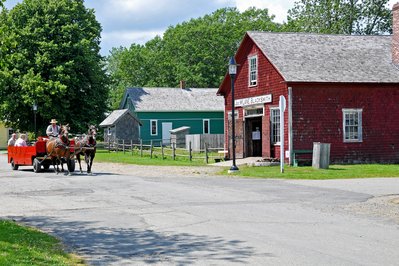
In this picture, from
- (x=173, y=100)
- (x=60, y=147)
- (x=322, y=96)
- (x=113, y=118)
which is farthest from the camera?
(x=173, y=100)

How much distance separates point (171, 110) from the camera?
6194 centimetres

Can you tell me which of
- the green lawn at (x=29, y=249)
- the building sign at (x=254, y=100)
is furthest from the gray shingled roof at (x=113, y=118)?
the green lawn at (x=29, y=249)

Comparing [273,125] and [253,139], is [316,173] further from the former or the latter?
[253,139]

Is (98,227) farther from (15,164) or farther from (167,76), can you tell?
(167,76)

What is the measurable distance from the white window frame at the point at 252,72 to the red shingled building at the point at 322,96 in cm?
6

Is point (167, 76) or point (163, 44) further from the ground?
point (163, 44)

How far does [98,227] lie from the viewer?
11344mm

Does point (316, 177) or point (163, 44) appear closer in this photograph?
point (316, 177)

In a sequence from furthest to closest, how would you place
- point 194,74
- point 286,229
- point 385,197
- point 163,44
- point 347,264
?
1. point 163,44
2. point 194,74
3. point 385,197
4. point 286,229
5. point 347,264

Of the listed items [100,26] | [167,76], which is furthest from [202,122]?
[167,76]

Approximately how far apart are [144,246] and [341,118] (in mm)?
23084

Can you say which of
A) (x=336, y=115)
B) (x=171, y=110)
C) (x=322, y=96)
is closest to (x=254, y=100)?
(x=322, y=96)

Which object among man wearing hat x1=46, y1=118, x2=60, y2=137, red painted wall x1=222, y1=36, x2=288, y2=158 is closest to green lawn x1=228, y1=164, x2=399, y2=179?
red painted wall x1=222, y1=36, x2=288, y2=158

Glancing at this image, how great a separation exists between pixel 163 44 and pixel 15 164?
6795cm
